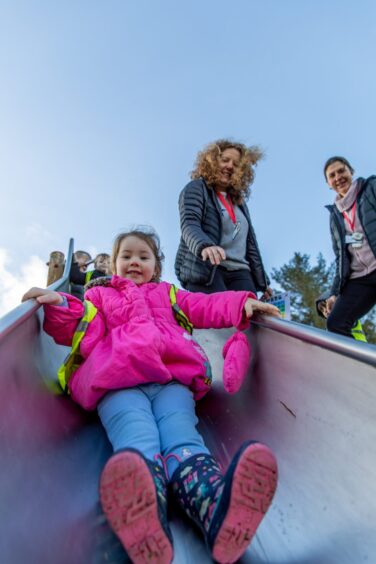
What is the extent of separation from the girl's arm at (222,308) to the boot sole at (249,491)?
770 millimetres

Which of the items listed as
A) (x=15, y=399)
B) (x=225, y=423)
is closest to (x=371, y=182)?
(x=225, y=423)

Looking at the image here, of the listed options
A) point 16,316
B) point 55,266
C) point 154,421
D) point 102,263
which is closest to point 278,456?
point 154,421

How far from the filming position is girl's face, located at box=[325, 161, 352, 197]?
113 inches

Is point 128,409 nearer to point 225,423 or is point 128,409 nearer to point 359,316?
point 225,423

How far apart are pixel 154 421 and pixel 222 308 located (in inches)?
21.6

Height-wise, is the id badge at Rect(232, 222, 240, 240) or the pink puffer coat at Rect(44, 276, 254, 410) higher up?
the id badge at Rect(232, 222, 240, 240)

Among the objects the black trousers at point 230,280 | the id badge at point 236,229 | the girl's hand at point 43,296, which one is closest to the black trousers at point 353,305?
the black trousers at point 230,280

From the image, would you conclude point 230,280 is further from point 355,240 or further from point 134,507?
point 134,507

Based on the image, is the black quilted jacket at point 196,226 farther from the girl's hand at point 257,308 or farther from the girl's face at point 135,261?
the girl's hand at point 257,308

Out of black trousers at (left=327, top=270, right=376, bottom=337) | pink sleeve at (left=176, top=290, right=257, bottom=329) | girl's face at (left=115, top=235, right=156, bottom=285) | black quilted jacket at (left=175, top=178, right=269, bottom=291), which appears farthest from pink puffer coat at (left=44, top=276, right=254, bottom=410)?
black trousers at (left=327, top=270, right=376, bottom=337)

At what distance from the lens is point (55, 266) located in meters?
5.47

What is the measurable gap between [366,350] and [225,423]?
77 centimetres

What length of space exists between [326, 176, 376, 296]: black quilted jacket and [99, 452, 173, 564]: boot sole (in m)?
2.29

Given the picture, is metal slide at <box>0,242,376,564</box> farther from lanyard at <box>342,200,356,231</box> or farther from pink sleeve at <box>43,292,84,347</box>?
lanyard at <box>342,200,356,231</box>
